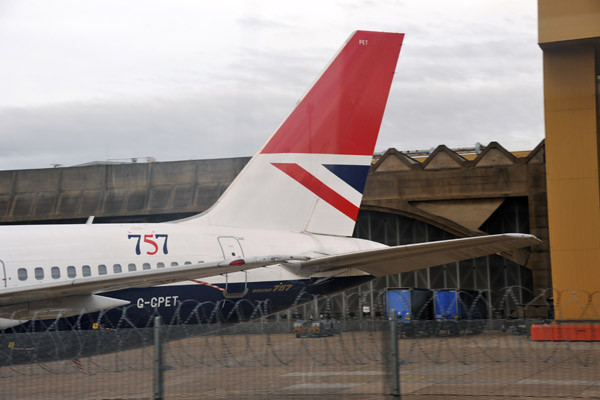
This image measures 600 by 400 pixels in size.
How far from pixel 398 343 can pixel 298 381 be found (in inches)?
55.0

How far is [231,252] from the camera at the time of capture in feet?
53.9

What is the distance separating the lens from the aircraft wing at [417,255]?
1304 centimetres

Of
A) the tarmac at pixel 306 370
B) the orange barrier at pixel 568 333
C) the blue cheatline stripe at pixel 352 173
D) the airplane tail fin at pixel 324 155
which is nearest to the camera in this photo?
the tarmac at pixel 306 370

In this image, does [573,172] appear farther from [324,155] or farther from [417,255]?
[417,255]

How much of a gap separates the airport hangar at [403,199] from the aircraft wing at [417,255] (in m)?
21.4

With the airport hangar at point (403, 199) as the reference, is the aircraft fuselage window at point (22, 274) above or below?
below

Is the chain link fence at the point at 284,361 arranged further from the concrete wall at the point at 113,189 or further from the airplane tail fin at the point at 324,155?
the concrete wall at the point at 113,189

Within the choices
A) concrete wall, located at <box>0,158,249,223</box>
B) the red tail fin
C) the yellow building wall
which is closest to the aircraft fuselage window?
the red tail fin

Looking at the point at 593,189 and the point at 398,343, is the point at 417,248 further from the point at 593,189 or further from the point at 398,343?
the point at 593,189

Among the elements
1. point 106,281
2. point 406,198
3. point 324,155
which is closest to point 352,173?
point 324,155

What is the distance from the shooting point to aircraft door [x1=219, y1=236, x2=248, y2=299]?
1588 cm

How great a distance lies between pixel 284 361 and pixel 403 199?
30.0m

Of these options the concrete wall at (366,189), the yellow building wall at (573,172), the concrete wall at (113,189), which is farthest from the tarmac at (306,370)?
the concrete wall at (113,189)

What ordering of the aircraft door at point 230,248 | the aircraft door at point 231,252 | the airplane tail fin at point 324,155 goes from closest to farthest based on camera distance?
the aircraft door at point 231,252
the aircraft door at point 230,248
the airplane tail fin at point 324,155
